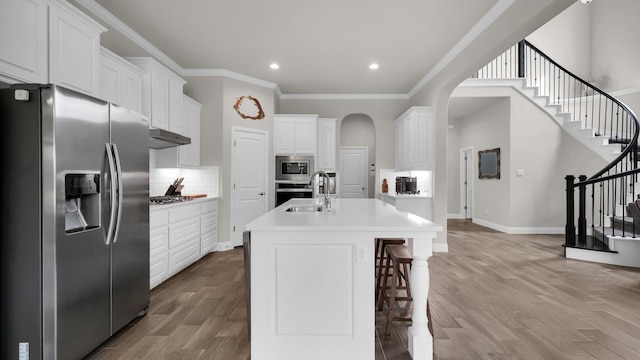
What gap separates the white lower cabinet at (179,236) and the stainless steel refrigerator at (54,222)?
3.50ft

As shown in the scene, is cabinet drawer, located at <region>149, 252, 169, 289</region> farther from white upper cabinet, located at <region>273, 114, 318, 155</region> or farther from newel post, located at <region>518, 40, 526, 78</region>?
newel post, located at <region>518, 40, 526, 78</region>

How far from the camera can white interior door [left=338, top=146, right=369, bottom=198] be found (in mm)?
7652

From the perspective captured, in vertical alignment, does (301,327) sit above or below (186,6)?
below

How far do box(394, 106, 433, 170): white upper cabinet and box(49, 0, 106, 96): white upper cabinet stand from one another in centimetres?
442

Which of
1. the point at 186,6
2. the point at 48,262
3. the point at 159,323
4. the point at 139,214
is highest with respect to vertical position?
the point at 186,6

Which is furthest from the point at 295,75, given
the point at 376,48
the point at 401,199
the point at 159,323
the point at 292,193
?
the point at 159,323

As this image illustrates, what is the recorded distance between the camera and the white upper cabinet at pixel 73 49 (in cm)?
216

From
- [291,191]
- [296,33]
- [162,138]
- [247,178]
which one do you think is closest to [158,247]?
[162,138]

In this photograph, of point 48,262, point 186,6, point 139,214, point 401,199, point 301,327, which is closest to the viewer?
point 48,262

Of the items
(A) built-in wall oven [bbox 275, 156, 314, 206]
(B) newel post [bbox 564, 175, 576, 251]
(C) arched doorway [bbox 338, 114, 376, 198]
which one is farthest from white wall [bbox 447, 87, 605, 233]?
(A) built-in wall oven [bbox 275, 156, 314, 206]

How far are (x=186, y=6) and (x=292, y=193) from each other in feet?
11.4

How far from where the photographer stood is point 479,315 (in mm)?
2646

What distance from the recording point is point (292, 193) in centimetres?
583

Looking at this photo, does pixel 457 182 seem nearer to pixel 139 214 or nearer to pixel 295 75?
pixel 295 75
